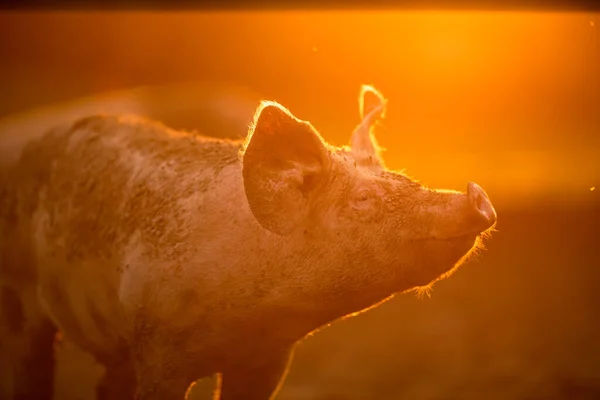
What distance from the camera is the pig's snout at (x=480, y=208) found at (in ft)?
9.73

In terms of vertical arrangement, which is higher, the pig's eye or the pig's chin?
the pig's eye

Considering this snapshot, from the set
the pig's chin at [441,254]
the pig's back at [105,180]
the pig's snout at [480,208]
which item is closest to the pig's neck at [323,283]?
the pig's chin at [441,254]

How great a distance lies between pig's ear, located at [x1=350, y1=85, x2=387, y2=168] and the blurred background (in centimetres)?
108

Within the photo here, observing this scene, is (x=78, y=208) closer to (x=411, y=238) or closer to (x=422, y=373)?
(x=411, y=238)

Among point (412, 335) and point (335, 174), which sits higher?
point (335, 174)

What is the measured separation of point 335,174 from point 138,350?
95cm

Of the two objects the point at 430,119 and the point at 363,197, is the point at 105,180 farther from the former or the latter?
the point at 430,119

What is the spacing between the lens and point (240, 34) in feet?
50.1

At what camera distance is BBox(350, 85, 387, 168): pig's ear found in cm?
343

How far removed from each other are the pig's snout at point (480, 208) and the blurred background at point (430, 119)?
1579 millimetres

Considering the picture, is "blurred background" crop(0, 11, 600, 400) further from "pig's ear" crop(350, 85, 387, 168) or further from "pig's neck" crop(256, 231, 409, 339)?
"pig's neck" crop(256, 231, 409, 339)

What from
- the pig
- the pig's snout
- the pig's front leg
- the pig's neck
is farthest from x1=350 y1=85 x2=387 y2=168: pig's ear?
the pig's front leg

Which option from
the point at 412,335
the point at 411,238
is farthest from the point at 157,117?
the point at 411,238

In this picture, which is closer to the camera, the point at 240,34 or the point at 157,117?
the point at 157,117
